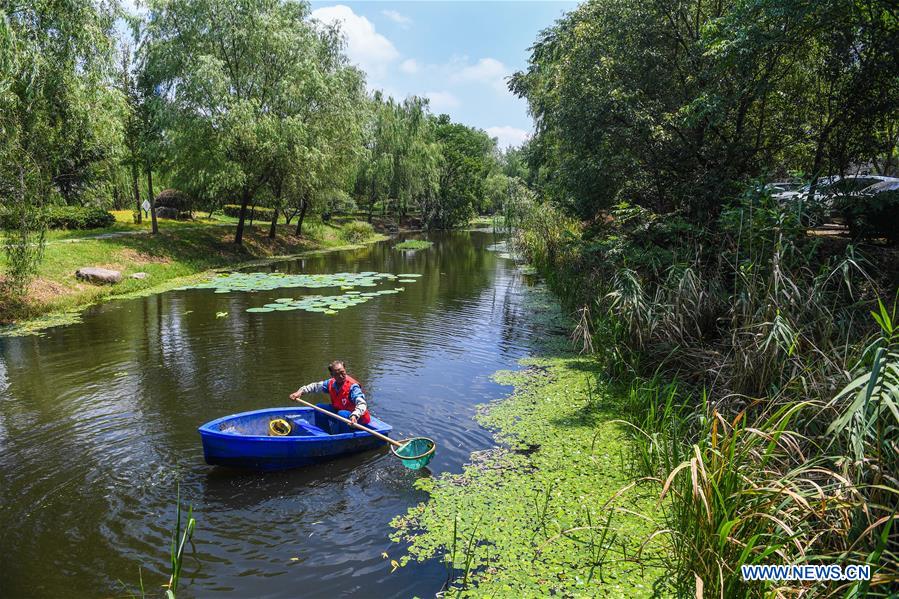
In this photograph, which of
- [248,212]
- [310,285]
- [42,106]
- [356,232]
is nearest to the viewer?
[42,106]

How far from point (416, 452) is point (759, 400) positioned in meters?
4.30

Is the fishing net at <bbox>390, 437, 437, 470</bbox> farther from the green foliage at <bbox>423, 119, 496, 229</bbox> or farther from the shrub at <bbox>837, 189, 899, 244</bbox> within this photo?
the green foliage at <bbox>423, 119, 496, 229</bbox>

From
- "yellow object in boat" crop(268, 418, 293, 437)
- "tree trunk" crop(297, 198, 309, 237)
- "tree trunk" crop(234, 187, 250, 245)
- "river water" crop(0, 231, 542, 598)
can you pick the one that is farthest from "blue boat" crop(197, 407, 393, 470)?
"tree trunk" crop(297, 198, 309, 237)

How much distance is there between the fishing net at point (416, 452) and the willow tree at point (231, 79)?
73.3 feet

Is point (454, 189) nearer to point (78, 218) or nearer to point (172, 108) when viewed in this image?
point (172, 108)

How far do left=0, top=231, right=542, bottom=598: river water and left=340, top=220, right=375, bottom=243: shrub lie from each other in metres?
25.4

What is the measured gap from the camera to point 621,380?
9938mm

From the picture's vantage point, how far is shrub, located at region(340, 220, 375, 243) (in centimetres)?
4225

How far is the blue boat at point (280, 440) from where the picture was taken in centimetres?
682

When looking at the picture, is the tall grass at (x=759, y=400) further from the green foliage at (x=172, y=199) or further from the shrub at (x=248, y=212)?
the shrub at (x=248, y=212)

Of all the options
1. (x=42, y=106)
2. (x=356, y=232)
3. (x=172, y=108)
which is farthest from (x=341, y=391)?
(x=356, y=232)

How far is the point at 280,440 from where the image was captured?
6.96 metres

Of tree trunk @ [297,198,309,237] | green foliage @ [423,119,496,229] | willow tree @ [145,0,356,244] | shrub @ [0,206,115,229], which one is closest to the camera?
shrub @ [0,206,115,229]

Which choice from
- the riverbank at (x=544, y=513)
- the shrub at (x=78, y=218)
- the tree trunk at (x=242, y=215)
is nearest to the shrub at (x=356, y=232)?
the tree trunk at (x=242, y=215)
